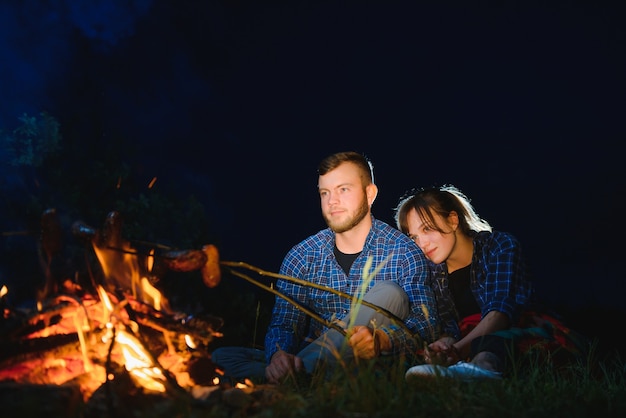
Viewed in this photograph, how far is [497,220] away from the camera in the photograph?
16078 mm

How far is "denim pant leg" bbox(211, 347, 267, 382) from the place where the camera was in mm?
3840

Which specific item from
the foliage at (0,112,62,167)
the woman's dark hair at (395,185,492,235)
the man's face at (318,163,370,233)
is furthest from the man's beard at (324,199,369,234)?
the foliage at (0,112,62,167)

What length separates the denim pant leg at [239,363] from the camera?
3.84m

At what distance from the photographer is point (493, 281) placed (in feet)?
12.7

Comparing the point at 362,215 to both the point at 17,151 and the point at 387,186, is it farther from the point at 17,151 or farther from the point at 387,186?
the point at 387,186

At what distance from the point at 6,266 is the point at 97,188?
1528 millimetres

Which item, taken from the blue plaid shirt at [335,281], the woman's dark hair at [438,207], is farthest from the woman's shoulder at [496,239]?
the blue plaid shirt at [335,281]

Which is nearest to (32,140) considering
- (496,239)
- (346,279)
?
(346,279)

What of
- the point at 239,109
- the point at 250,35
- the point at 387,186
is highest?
the point at 250,35

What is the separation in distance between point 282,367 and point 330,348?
1.48ft

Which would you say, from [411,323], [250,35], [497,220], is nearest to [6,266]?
[411,323]

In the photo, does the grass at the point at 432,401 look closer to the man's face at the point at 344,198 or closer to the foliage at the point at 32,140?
the man's face at the point at 344,198

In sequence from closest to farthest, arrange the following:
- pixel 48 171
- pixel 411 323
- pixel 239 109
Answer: pixel 411 323, pixel 48 171, pixel 239 109

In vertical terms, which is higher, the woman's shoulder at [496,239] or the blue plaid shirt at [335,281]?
the woman's shoulder at [496,239]
